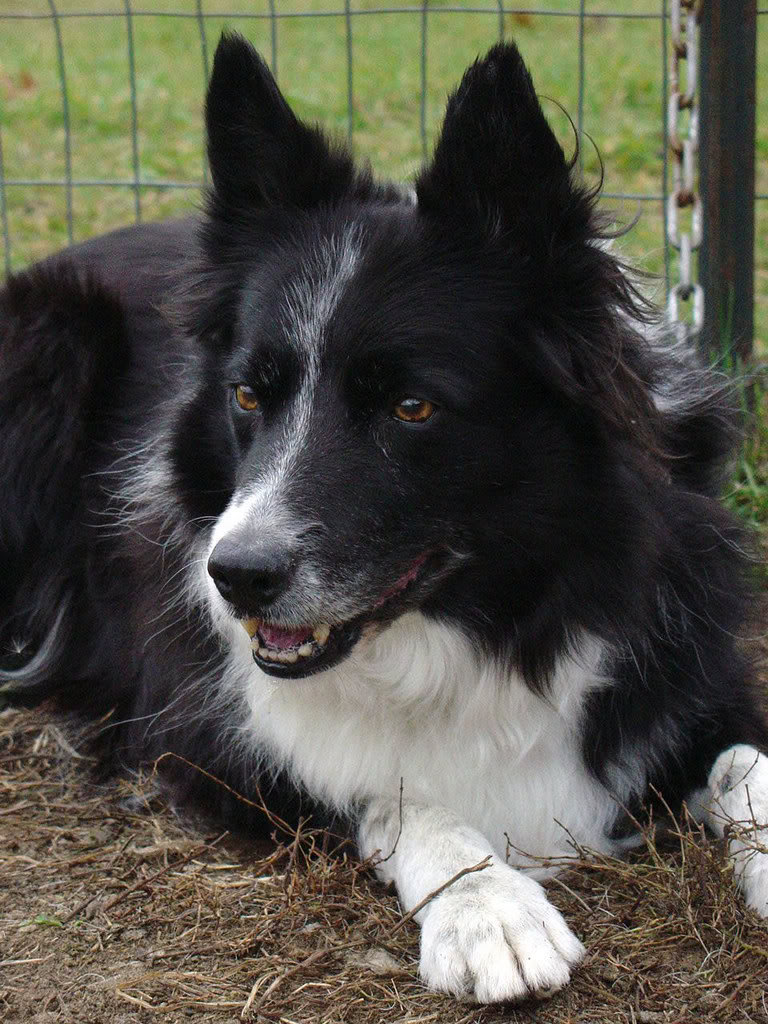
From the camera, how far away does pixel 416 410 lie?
8.70 feet

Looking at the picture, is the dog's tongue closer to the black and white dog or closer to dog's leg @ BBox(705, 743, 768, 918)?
the black and white dog

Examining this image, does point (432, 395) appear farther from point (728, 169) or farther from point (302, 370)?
point (728, 169)

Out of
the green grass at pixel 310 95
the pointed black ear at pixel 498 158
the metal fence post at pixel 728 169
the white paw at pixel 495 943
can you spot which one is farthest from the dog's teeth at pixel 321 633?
the green grass at pixel 310 95

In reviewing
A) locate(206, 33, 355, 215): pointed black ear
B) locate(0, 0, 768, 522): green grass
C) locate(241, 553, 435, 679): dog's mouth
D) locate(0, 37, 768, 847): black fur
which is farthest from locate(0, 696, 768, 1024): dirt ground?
locate(0, 0, 768, 522): green grass

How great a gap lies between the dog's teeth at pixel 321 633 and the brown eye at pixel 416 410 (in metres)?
0.46

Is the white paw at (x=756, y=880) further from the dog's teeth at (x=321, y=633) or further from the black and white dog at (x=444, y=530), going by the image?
the dog's teeth at (x=321, y=633)

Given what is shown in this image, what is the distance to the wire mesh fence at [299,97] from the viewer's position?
701cm

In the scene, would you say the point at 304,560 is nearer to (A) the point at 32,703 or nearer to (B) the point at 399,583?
(B) the point at 399,583

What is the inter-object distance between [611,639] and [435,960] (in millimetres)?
820

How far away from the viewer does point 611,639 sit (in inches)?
115

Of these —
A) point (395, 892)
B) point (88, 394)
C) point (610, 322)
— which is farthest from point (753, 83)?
point (395, 892)

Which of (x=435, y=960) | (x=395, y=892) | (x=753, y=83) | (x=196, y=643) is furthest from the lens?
(x=753, y=83)

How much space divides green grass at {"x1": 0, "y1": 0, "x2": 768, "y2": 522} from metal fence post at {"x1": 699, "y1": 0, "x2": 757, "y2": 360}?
81 centimetres

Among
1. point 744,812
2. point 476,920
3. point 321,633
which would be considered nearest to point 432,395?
point 321,633
